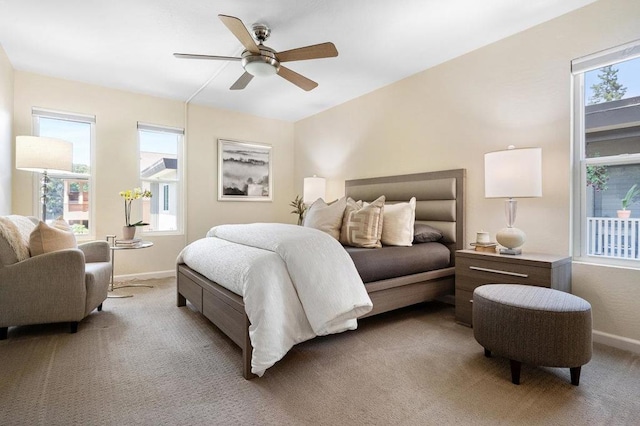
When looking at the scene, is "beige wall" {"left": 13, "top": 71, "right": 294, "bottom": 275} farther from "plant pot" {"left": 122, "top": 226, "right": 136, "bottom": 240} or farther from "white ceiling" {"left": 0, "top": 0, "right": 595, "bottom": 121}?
"plant pot" {"left": 122, "top": 226, "right": 136, "bottom": 240}

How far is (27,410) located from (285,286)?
4.55ft

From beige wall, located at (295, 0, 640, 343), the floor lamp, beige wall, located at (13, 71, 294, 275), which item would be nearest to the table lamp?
beige wall, located at (295, 0, 640, 343)

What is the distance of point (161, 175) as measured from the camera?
4.71 metres

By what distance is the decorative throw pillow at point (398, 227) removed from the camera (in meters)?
2.99

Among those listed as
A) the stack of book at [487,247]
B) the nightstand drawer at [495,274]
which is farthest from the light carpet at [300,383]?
the stack of book at [487,247]

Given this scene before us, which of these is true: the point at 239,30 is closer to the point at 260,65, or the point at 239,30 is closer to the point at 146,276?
the point at 260,65

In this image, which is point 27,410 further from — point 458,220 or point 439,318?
point 458,220

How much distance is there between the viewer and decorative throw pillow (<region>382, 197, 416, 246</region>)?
9.82 ft

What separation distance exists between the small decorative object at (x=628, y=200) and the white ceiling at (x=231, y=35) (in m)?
1.48

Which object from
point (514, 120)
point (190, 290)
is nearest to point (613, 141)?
point (514, 120)

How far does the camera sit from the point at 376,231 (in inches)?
114

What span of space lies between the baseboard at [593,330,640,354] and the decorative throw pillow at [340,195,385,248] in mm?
1777

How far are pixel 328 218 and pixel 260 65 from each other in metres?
1.48

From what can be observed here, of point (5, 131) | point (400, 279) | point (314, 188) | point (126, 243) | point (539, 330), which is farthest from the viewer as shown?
point (314, 188)
